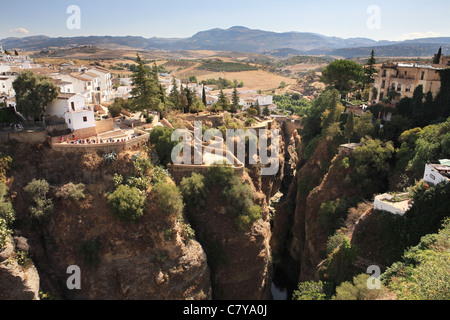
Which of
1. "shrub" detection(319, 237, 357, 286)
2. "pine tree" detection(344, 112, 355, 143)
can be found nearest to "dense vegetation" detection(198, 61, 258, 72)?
"pine tree" detection(344, 112, 355, 143)

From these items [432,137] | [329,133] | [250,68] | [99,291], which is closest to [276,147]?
[329,133]

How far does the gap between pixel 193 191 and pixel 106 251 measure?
7.93 m

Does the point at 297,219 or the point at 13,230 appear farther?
the point at 297,219

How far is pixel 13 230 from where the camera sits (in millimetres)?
21922

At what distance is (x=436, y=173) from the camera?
1950 centimetres

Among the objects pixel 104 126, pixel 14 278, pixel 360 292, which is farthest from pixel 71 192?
pixel 360 292

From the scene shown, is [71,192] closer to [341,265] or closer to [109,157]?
[109,157]

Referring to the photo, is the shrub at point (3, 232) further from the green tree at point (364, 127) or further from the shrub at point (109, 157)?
the green tree at point (364, 127)

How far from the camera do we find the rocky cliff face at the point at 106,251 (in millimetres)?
22203

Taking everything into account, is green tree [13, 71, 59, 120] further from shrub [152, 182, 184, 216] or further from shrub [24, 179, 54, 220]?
shrub [152, 182, 184, 216]

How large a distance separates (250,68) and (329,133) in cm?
12648

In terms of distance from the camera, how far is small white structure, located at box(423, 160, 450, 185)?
62.5 feet

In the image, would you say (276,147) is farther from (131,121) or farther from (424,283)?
(424,283)

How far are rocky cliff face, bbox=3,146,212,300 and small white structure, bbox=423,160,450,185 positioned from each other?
56.8 ft
